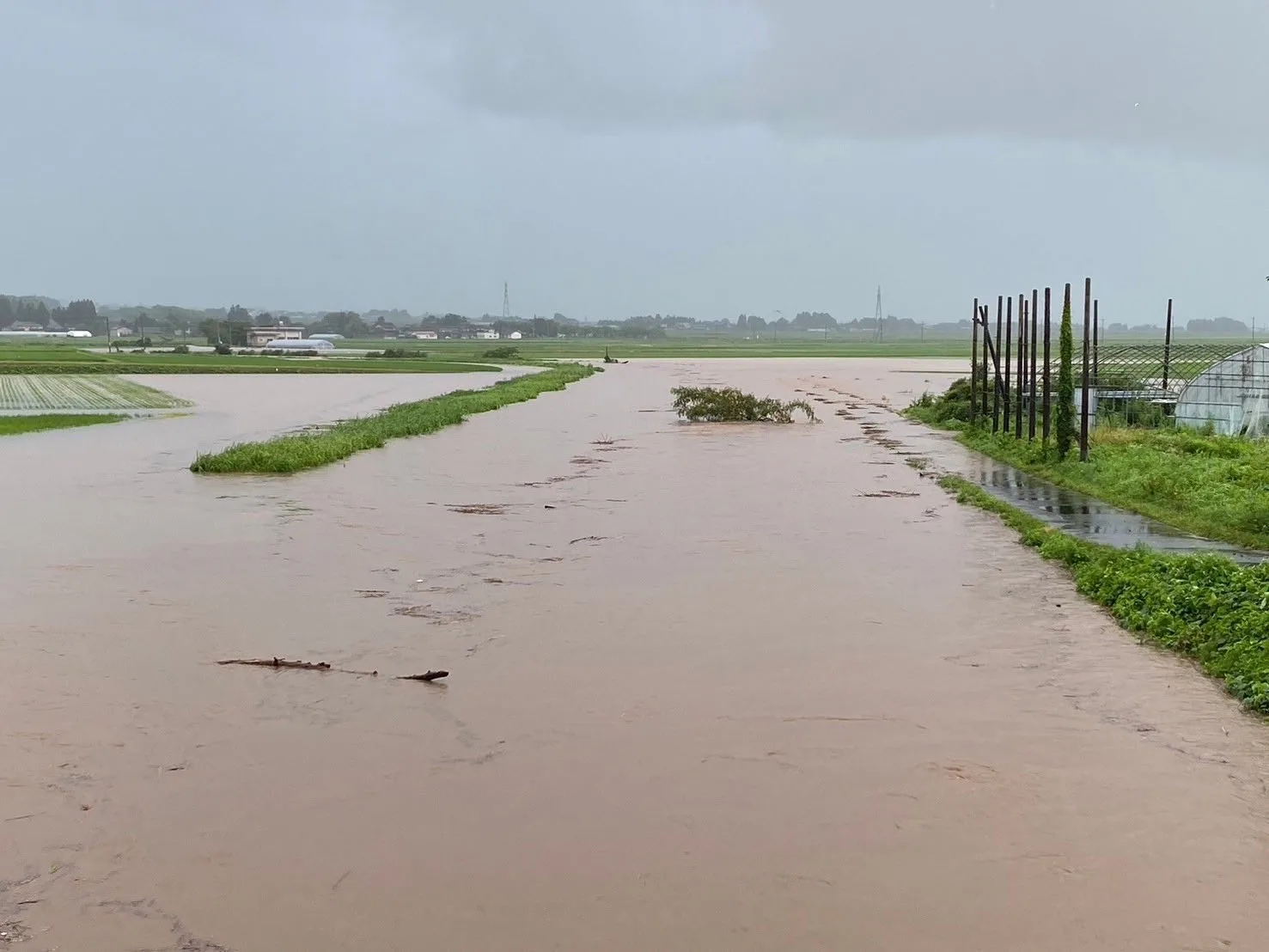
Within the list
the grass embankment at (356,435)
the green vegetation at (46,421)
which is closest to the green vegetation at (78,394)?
the green vegetation at (46,421)

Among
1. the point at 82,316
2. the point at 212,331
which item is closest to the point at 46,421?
the point at 212,331

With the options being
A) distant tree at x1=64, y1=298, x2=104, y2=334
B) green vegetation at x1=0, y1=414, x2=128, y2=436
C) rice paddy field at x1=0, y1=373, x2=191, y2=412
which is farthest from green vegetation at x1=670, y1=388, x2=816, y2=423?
distant tree at x1=64, y1=298, x2=104, y2=334

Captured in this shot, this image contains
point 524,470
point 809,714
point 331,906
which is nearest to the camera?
point 331,906

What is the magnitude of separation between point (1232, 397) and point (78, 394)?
1421 inches

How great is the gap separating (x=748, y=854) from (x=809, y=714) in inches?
87.2

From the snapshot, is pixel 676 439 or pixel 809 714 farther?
pixel 676 439

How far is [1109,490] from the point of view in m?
16.8

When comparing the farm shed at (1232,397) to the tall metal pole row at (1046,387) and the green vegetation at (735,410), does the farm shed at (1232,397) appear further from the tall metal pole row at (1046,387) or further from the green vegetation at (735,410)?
the green vegetation at (735,410)

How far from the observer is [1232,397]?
23234mm

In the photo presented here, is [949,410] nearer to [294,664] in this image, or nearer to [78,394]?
[294,664]

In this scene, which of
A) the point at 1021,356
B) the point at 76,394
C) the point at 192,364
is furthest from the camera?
the point at 192,364

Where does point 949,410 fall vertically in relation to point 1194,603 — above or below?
below

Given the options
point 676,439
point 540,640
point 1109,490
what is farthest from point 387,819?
point 676,439

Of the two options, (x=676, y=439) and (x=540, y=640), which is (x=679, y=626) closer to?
(x=540, y=640)
